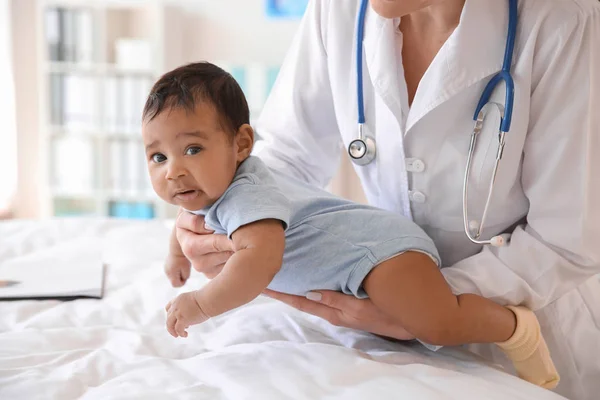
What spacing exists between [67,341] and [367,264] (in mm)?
533

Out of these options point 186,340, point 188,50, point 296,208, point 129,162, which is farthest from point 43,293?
point 188,50

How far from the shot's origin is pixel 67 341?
4.00 ft

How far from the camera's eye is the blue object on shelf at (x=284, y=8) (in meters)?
4.09

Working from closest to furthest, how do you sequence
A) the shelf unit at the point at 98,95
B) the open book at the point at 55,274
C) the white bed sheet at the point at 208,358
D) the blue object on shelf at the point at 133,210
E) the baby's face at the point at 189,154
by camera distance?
1. the white bed sheet at the point at 208,358
2. the baby's face at the point at 189,154
3. the open book at the point at 55,274
4. the shelf unit at the point at 98,95
5. the blue object on shelf at the point at 133,210

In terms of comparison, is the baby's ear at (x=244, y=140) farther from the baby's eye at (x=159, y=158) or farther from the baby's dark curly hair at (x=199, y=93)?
the baby's eye at (x=159, y=158)

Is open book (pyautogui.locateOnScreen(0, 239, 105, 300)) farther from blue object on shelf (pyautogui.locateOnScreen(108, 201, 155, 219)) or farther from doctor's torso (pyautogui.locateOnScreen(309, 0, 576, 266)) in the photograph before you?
blue object on shelf (pyautogui.locateOnScreen(108, 201, 155, 219))

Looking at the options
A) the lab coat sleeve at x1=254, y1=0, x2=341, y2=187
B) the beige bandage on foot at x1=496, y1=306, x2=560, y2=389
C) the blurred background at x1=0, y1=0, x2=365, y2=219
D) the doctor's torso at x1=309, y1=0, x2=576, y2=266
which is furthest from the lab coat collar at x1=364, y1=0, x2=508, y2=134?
the blurred background at x1=0, y1=0, x2=365, y2=219

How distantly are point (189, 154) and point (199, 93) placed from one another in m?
0.09

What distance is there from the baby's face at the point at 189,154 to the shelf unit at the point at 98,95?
2.90m

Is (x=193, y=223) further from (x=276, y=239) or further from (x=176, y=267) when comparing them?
(x=276, y=239)

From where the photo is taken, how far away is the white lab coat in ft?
3.76

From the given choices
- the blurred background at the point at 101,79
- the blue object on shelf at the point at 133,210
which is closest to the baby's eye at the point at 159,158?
the blurred background at the point at 101,79

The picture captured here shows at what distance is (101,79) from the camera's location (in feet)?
12.9

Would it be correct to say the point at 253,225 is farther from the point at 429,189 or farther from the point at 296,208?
the point at 429,189
